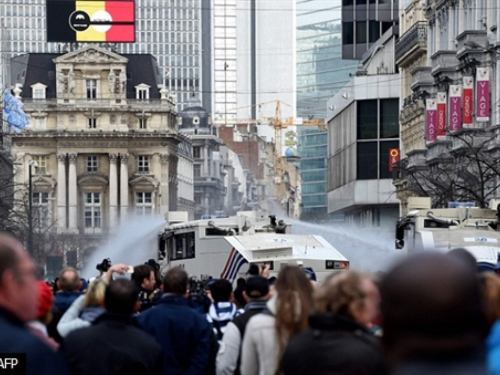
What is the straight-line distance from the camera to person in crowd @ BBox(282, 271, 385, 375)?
7.49 metres

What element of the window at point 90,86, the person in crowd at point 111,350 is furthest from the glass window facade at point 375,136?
the person in crowd at point 111,350

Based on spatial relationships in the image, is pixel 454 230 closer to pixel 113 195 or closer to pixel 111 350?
pixel 111 350

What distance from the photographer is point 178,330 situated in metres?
12.4

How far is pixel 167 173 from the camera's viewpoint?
15788cm

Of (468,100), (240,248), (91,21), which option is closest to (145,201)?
(91,21)

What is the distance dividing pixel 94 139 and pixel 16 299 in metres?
147

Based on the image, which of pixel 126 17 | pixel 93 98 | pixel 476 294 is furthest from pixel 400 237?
pixel 93 98

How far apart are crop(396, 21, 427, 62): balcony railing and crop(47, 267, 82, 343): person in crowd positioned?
7491 cm

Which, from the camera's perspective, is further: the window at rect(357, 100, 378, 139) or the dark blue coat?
the window at rect(357, 100, 378, 139)

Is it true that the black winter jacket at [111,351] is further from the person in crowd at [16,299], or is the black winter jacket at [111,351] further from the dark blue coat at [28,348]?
the person in crowd at [16,299]

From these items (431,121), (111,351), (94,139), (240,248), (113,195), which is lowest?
(113,195)

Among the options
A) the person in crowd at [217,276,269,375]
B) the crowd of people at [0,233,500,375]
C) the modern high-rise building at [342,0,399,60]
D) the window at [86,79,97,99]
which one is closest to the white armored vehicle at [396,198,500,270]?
the crowd of people at [0,233,500,375]

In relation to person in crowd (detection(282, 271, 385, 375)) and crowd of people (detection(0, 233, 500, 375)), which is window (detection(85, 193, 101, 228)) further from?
person in crowd (detection(282, 271, 385, 375))

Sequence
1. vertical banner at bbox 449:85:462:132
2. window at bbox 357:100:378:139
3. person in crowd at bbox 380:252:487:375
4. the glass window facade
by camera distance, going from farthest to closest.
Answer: window at bbox 357:100:378:139 < the glass window facade < vertical banner at bbox 449:85:462:132 < person in crowd at bbox 380:252:487:375
